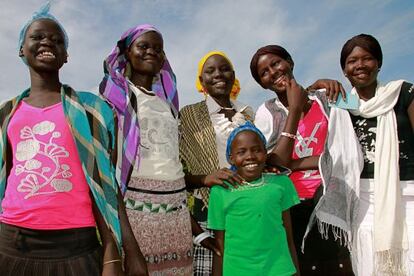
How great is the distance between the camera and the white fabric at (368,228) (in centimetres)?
299

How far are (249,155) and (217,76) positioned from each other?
3.75 ft

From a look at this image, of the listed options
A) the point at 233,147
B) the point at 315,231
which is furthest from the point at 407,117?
the point at 233,147

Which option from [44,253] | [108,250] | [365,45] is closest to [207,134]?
[365,45]

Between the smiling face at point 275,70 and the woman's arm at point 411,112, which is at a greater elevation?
the smiling face at point 275,70

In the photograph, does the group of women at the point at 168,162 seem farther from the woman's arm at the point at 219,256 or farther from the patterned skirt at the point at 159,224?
the woman's arm at the point at 219,256

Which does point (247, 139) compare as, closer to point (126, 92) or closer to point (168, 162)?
point (168, 162)

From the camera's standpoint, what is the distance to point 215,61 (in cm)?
389

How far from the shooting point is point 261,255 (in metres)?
2.70

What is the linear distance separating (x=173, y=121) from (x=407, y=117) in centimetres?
167

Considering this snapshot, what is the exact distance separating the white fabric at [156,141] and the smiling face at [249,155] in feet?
1.37

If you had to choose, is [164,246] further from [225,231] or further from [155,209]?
[225,231]

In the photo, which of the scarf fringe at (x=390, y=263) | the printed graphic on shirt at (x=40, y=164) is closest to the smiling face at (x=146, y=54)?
the printed graphic on shirt at (x=40, y=164)

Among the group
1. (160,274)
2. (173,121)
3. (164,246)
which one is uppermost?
(173,121)

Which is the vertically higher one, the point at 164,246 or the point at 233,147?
the point at 233,147
